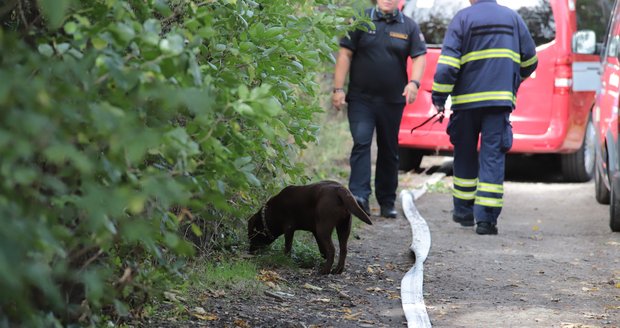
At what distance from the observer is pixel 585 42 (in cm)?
985

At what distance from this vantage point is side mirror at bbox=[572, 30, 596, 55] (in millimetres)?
9836

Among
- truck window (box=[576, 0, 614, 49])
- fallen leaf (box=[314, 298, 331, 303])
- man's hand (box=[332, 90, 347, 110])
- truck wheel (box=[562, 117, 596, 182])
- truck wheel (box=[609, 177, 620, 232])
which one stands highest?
man's hand (box=[332, 90, 347, 110])

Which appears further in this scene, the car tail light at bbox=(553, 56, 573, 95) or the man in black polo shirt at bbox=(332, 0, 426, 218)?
the car tail light at bbox=(553, 56, 573, 95)

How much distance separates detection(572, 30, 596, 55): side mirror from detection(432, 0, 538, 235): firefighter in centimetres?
158

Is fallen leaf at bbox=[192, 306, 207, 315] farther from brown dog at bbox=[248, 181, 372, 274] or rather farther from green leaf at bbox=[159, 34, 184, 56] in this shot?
green leaf at bbox=[159, 34, 184, 56]

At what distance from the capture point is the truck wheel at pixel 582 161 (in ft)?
40.8

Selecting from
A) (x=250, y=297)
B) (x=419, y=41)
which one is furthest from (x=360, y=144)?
(x=250, y=297)

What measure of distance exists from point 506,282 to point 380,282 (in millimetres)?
806

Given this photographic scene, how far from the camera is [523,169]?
46.4 feet

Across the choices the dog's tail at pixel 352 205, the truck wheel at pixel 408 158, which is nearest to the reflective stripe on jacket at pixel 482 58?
the dog's tail at pixel 352 205

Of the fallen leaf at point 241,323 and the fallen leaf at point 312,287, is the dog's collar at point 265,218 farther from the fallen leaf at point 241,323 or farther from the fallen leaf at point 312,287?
the fallen leaf at point 241,323

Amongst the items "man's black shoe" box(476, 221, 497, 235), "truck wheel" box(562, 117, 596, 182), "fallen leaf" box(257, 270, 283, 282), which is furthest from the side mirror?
"fallen leaf" box(257, 270, 283, 282)

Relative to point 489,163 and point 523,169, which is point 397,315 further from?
point 523,169

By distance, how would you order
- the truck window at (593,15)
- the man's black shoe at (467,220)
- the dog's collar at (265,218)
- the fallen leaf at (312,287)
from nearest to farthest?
1. the fallen leaf at (312,287)
2. the dog's collar at (265,218)
3. the man's black shoe at (467,220)
4. the truck window at (593,15)
